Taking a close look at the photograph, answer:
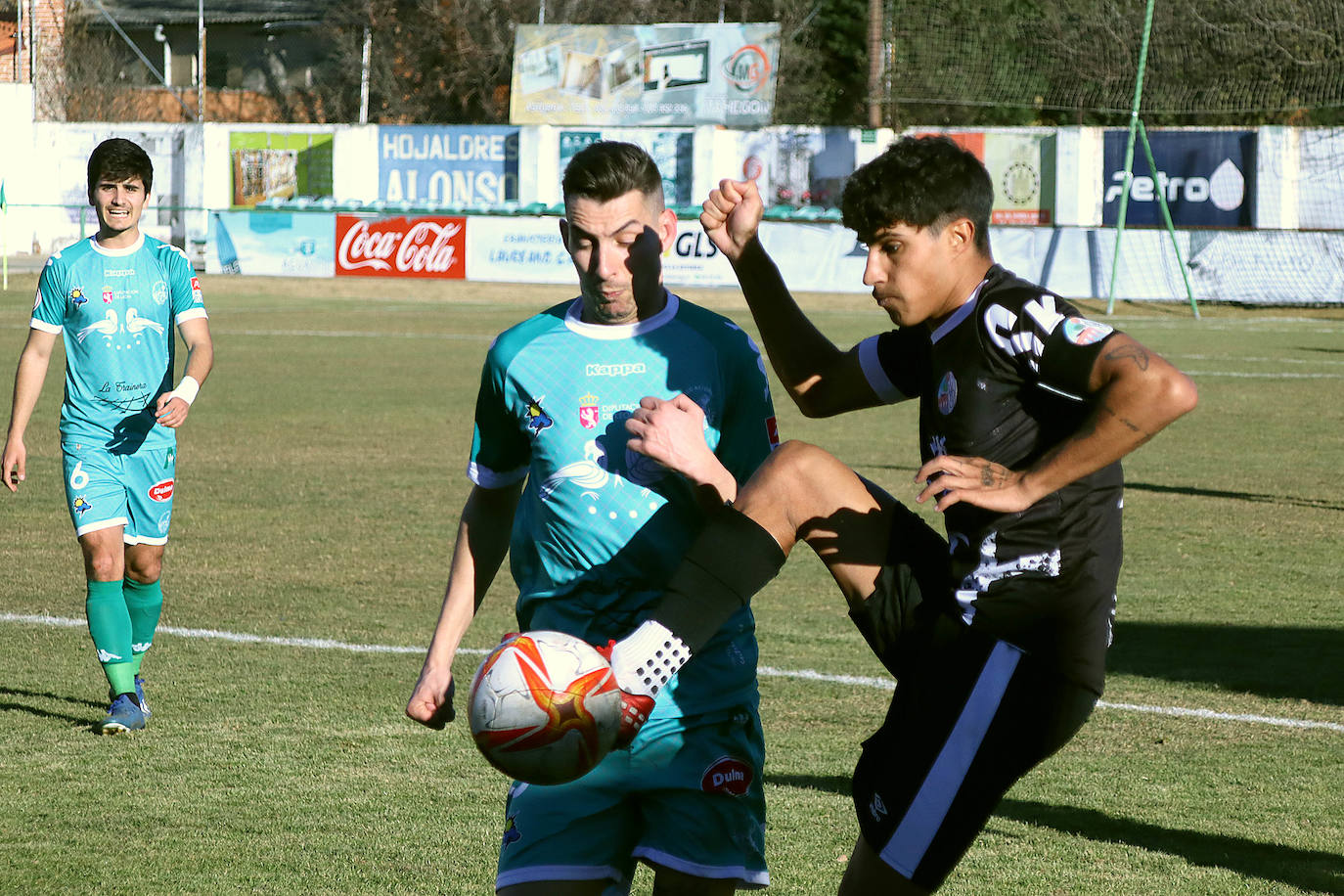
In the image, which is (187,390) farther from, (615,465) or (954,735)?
(954,735)

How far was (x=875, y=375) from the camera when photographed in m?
4.02

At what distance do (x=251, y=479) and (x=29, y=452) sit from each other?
266 cm

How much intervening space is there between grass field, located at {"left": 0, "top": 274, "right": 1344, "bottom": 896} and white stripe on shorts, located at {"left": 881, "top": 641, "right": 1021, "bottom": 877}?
59.7 inches

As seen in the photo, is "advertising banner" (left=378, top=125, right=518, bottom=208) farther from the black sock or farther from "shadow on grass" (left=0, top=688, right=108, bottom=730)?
the black sock

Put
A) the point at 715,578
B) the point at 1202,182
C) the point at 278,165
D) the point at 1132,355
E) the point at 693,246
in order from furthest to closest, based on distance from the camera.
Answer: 1. the point at 278,165
2. the point at 1202,182
3. the point at 693,246
4. the point at 715,578
5. the point at 1132,355

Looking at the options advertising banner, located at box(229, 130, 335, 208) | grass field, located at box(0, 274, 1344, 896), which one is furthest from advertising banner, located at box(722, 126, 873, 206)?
grass field, located at box(0, 274, 1344, 896)

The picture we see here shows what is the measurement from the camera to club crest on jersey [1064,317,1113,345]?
11.1 ft

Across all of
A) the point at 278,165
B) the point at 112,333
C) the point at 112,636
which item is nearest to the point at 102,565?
the point at 112,636

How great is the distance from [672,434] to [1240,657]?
5.46m

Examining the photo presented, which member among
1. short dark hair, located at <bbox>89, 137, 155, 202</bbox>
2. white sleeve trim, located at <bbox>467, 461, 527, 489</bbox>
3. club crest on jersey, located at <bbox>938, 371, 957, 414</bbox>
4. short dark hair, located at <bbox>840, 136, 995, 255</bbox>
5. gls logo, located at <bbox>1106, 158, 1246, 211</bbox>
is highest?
gls logo, located at <bbox>1106, 158, 1246, 211</bbox>

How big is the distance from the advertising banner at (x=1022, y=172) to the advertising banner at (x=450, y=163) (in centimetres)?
1440

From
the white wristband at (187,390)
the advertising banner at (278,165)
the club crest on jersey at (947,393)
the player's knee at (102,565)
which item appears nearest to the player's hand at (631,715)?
the club crest on jersey at (947,393)

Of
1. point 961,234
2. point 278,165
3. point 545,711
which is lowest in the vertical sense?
point 545,711

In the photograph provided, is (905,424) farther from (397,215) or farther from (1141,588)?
(397,215)
